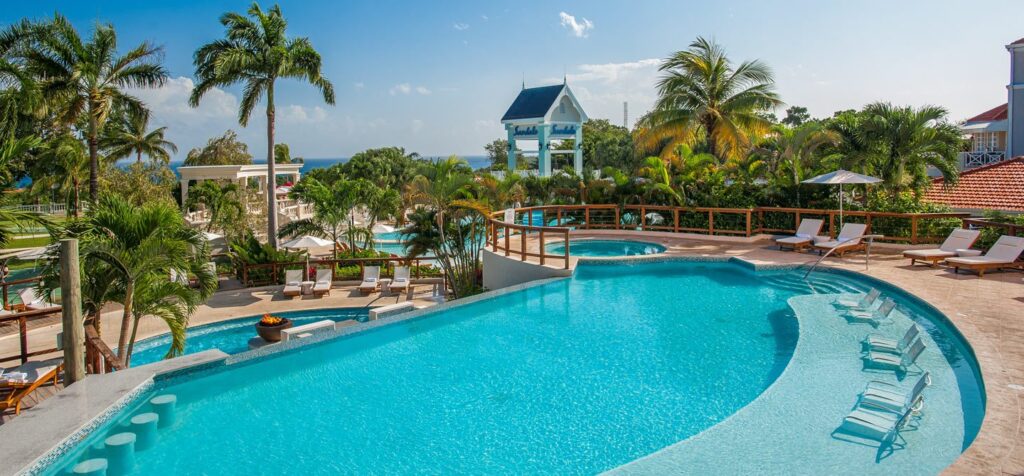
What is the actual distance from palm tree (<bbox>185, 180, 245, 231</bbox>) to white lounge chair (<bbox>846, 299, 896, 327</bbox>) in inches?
816

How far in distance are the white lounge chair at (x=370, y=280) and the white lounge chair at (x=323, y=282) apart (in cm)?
80

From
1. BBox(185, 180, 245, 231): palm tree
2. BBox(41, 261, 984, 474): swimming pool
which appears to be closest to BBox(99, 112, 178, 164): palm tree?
BBox(185, 180, 245, 231): palm tree

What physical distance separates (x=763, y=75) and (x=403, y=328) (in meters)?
15.0

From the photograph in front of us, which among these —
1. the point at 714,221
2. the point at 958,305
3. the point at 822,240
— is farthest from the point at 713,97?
the point at 958,305

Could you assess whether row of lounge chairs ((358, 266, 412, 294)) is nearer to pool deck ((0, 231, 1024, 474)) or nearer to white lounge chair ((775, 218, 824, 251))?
pool deck ((0, 231, 1024, 474))

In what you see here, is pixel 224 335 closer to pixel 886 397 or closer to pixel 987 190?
pixel 886 397

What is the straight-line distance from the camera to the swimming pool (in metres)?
5.79

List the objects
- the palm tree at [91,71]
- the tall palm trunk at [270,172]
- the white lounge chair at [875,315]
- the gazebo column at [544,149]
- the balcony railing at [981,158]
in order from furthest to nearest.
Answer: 1. the gazebo column at [544,149]
2. the balcony railing at [981,158]
3. the tall palm trunk at [270,172]
4. the palm tree at [91,71]
5. the white lounge chair at [875,315]

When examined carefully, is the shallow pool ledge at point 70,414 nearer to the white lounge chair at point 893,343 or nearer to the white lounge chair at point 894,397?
the white lounge chair at point 894,397

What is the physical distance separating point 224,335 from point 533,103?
35.0 metres

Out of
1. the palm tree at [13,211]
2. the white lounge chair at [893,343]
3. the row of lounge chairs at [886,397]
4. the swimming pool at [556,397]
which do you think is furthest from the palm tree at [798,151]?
the palm tree at [13,211]

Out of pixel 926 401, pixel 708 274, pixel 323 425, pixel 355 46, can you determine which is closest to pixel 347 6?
pixel 355 46

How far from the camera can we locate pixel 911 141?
15797 mm

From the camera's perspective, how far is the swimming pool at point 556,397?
5.79m
